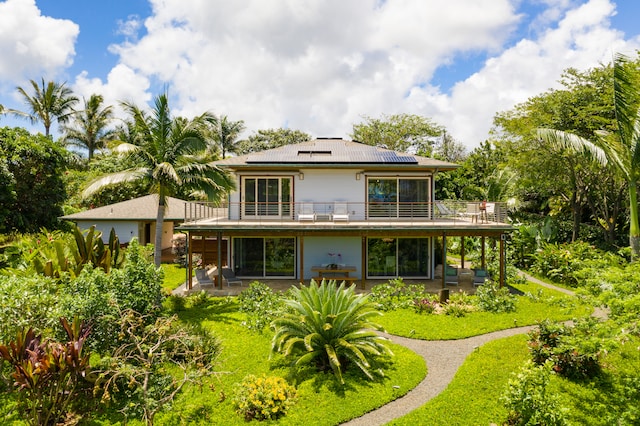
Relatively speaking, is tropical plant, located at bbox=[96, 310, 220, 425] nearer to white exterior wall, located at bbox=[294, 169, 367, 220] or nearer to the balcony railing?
the balcony railing

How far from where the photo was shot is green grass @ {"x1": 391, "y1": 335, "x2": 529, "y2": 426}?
7812 mm

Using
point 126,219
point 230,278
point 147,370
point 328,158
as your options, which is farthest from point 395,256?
point 126,219

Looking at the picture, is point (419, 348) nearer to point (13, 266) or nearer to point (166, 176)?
point (166, 176)

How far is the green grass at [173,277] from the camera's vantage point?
62.5 feet

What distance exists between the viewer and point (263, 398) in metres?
8.10

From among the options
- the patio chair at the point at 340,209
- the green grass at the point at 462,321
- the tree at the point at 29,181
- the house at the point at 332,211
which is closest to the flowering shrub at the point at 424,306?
the green grass at the point at 462,321

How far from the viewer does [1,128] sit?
19.3 metres

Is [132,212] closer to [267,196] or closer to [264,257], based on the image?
[267,196]

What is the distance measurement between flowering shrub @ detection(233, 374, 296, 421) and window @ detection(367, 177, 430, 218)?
12728 mm

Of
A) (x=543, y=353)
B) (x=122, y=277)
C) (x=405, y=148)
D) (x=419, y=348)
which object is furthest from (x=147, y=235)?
(x=405, y=148)

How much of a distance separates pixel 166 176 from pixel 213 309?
17.8ft

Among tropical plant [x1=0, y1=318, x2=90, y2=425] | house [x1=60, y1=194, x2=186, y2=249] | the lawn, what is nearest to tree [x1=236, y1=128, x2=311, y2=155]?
house [x1=60, y1=194, x2=186, y2=249]

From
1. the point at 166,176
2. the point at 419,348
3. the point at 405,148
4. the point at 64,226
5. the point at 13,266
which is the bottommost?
the point at 419,348

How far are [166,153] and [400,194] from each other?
38.2 feet
